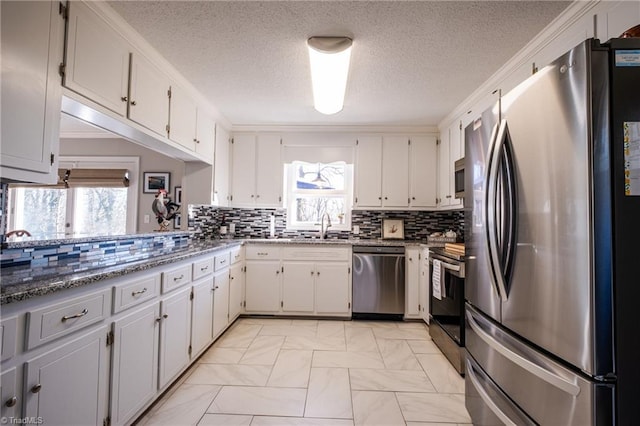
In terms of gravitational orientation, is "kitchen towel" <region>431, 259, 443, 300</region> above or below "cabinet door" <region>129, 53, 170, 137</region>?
below

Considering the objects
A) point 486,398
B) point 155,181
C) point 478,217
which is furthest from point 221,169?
point 486,398

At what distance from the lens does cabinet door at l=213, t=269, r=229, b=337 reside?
264cm

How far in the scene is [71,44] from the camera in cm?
147

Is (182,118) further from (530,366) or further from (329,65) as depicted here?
(530,366)

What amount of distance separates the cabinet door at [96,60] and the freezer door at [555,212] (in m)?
2.09

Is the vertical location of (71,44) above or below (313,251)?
above

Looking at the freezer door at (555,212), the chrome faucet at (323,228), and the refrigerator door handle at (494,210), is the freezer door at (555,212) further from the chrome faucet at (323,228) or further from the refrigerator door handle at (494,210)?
the chrome faucet at (323,228)

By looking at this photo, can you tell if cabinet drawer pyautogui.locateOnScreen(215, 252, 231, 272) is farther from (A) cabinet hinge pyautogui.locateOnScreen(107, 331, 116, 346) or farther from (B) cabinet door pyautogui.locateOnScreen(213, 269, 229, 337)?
(A) cabinet hinge pyautogui.locateOnScreen(107, 331, 116, 346)

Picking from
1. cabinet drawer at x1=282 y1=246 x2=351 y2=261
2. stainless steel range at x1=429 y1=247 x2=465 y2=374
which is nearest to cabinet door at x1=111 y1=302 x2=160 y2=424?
cabinet drawer at x1=282 y1=246 x2=351 y2=261

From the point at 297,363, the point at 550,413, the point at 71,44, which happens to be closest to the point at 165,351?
the point at 297,363

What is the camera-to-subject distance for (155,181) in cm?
300

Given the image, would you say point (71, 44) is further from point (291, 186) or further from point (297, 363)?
point (291, 186)

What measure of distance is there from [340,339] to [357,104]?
2.40 metres

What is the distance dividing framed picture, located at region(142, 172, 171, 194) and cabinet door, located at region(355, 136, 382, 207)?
2.21 metres
